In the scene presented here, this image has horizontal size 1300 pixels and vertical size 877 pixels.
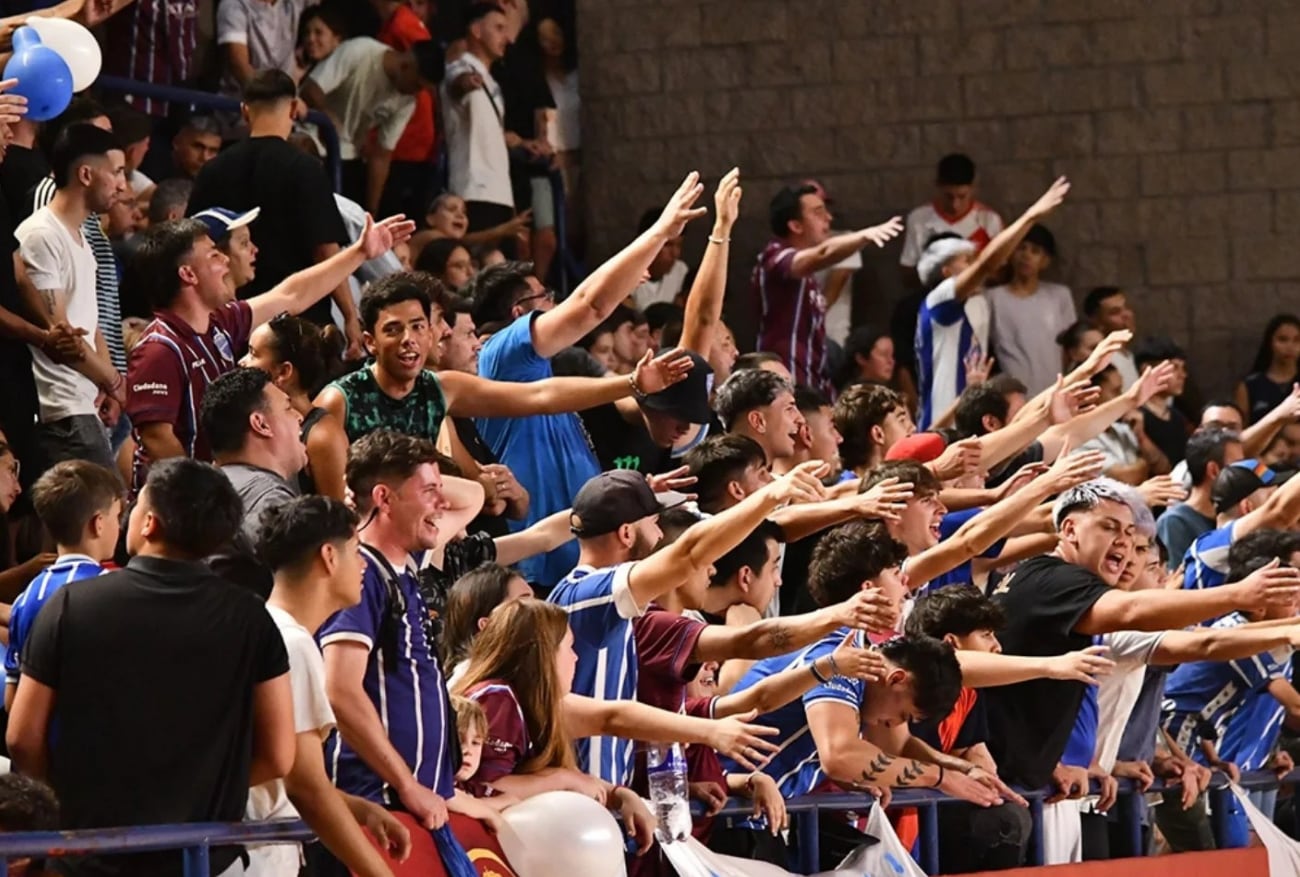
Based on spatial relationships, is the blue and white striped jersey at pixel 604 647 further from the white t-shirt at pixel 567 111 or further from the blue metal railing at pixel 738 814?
the white t-shirt at pixel 567 111

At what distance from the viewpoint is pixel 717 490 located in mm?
7844

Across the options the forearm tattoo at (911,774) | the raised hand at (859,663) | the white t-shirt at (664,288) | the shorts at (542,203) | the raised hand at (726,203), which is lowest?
the forearm tattoo at (911,774)

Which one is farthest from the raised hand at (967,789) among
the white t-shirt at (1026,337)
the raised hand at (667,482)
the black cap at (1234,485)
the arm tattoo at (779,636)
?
the white t-shirt at (1026,337)

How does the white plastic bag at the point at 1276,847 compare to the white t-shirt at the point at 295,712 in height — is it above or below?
below

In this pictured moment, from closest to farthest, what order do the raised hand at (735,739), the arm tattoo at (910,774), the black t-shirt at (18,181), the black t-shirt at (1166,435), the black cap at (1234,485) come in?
the raised hand at (735,739)
the arm tattoo at (910,774)
the black t-shirt at (18,181)
the black cap at (1234,485)
the black t-shirt at (1166,435)

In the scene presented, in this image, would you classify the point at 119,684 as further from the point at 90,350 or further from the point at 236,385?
the point at 90,350

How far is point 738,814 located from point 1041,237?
8145mm

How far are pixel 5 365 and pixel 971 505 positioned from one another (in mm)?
3352

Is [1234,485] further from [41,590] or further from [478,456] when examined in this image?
[41,590]

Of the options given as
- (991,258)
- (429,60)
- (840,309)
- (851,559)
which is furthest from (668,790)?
(840,309)

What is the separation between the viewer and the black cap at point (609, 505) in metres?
6.81

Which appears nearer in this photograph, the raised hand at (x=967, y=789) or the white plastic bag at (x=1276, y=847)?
the raised hand at (x=967, y=789)

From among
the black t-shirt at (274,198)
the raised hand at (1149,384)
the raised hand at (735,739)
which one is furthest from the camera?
the raised hand at (1149,384)

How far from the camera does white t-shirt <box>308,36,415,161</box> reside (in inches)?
505
